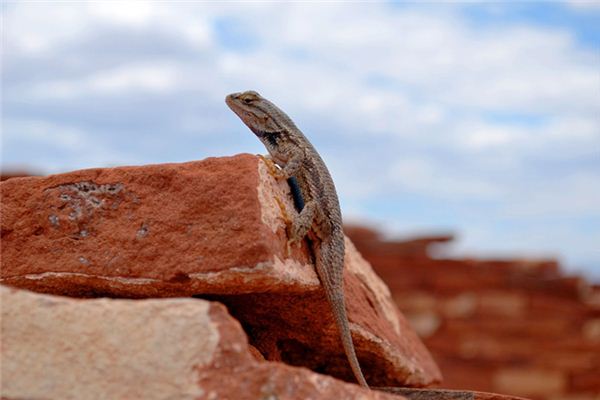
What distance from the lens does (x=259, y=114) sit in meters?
4.98

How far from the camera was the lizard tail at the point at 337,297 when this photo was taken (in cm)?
443

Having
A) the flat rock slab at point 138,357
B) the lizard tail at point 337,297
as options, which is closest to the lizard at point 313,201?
the lizard tail at point 337,297

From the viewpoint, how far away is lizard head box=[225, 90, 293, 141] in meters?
4.93

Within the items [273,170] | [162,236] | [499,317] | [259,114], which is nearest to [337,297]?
[273,170]

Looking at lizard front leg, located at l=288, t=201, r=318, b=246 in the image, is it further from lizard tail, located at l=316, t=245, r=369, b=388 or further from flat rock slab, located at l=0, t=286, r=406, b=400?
flat rock slab, located at l=0, t=286, r=406, b=400

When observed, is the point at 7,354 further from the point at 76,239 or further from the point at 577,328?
the point at 577,328

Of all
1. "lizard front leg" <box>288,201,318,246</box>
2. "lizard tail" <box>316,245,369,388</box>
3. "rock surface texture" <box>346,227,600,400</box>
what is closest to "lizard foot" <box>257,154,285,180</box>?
"lizard front leg" <box>288,201,318,246</box>

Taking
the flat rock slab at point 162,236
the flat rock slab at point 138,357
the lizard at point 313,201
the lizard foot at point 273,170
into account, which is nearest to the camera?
the flat rock slab at point 138,357

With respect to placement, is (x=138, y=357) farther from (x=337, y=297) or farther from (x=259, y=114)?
(x=259, y=114)

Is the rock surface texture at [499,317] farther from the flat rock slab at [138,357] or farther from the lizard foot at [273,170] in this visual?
the flat rock slab at [138,357]

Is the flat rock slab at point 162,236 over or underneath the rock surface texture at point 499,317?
underneath

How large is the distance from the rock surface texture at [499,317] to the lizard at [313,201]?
33.3 ft

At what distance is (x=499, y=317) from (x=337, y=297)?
38.0ft

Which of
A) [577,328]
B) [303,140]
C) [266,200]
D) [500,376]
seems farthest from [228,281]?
[577,328]
